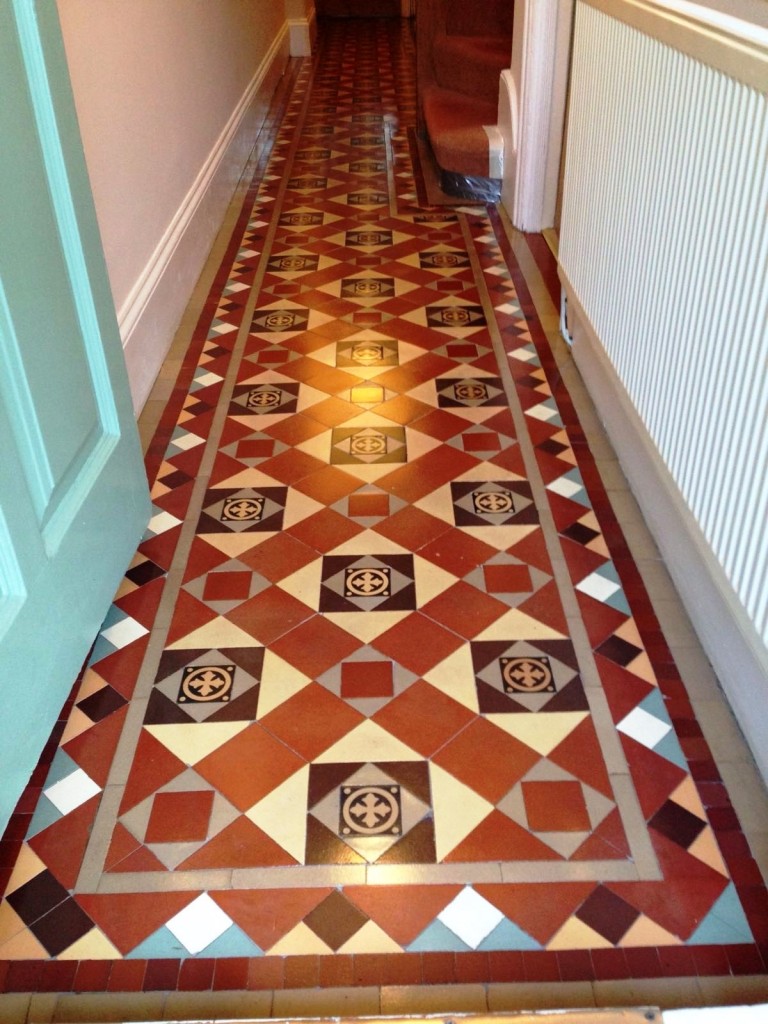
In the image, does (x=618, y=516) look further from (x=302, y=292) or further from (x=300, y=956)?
(x=302, y=292)

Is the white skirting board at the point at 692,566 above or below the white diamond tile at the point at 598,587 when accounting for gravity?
above

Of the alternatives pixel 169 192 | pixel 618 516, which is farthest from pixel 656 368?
pixel 169 192

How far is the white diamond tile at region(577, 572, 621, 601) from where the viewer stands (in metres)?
2.36

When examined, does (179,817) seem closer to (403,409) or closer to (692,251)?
(692,251)

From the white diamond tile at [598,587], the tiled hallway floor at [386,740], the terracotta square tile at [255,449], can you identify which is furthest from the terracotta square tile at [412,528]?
the terracotta square tile at [255,449]

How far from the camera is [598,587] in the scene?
2.39 meters

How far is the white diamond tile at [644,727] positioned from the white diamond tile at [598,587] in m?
0.40

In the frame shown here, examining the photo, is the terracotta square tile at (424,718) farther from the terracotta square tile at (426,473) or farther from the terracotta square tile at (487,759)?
the terracotta square tile at (426,473)

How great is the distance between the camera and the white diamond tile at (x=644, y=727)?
1.97 metres

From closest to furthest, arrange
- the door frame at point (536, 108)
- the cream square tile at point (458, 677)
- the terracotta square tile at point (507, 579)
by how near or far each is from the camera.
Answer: the cream square tile at point (458, 677) → the terracotta square tile at point (507, 579) → the door frame at point (536, 108)

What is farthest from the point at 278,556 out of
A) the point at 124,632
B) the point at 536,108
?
the point at 536,108

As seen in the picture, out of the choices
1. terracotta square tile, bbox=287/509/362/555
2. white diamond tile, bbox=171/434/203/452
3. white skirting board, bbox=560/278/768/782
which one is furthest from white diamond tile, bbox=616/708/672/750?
white diamond tile, bbox=171/434/203/452

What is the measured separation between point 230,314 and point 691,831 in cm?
289

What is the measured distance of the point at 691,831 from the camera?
1773 millimetres
